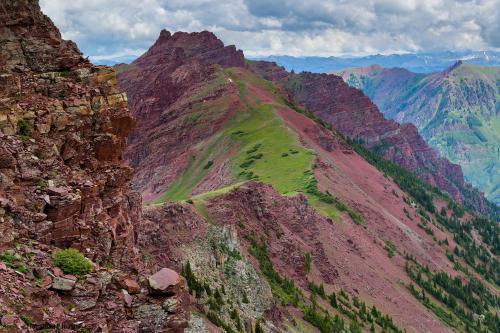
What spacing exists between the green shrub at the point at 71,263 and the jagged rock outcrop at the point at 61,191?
336mm

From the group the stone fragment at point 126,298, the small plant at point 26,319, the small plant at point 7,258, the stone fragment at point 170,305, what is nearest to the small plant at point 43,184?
the small plant at point 7,258

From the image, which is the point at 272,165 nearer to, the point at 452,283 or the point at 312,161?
the point at 312,161

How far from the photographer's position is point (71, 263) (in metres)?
25.8

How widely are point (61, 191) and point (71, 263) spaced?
4848 mm

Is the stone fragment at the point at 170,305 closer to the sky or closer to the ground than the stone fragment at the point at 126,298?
closer to the ground

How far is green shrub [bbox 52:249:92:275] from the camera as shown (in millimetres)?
25594

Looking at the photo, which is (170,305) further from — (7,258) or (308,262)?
(308,262)

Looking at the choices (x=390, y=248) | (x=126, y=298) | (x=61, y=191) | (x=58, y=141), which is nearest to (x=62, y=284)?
(x=126, y=298)

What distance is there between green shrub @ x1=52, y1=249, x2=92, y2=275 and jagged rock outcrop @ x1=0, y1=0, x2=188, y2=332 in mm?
336

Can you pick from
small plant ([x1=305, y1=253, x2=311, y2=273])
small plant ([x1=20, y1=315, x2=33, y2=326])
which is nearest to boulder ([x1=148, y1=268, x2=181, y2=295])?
small plant ([x1=20, y1=315, x2=33, y2=326])

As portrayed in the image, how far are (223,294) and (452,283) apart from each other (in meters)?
136

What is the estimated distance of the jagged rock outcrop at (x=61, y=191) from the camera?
24.0 meters

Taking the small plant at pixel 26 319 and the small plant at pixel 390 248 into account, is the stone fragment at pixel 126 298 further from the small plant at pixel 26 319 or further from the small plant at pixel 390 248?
the small plant at pixel 390 248

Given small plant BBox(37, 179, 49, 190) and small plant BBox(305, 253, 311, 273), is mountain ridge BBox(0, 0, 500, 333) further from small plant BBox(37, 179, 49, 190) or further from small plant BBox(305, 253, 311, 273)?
small plant BBox(305, 253, 311, 273)
